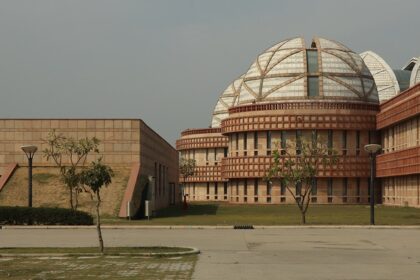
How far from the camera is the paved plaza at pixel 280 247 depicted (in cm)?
1714

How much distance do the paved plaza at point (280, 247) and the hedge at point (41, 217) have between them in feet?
7.79

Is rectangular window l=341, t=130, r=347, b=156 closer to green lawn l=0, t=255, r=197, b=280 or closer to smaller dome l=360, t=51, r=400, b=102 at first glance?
smaller dome l=360, t=51, r=400, b=102

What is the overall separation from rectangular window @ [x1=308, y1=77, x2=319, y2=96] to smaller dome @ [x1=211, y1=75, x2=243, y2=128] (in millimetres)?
44503

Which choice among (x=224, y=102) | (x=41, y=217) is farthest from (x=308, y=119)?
(x=224, y=102)

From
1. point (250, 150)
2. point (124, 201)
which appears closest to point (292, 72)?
point (250, 150)

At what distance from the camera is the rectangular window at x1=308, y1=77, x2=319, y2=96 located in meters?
82.1

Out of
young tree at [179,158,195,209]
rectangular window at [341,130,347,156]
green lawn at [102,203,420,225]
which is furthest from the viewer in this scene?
young tree at [179,158,195,209]

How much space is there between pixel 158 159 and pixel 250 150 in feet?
65.2

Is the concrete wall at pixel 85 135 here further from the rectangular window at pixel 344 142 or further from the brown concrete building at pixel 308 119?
the rectangular window at pixel 344 142

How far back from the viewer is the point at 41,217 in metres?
36.5

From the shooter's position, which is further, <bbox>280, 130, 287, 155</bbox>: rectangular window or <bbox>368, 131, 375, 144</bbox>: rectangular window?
<bbox>368, 131, 375, 144</bbox>: rectangular window

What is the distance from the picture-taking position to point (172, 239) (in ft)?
90.4

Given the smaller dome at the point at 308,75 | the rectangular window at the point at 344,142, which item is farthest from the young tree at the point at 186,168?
the rectangular window at the point at 344,142

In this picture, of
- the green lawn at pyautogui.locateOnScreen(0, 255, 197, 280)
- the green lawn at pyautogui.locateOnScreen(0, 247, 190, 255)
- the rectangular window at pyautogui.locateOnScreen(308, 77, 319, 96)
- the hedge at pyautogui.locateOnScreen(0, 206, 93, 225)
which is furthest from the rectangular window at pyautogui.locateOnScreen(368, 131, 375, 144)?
the green lawn at pyautogui.locateOnScreen(0, 255, 197, 280)
